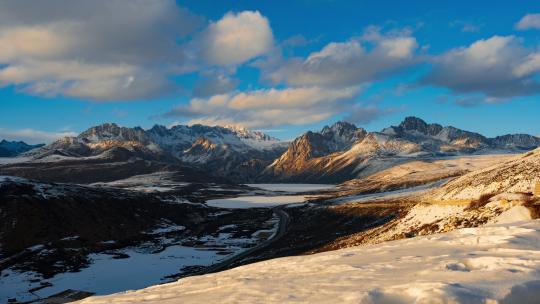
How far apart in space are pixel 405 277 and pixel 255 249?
78.4 metres

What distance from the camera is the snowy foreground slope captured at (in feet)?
41.8

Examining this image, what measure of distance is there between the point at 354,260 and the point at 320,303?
9.75 metres

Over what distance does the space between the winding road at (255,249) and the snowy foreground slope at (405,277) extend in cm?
5258

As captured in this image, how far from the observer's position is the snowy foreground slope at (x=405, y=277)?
41.8ft

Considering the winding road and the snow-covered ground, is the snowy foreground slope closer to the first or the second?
the winding road

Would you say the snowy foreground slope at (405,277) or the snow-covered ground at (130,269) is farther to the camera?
the snow-covered ground at (130,269)

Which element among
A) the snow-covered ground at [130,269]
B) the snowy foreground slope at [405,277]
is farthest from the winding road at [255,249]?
the snowy foreground slope at [405,277]

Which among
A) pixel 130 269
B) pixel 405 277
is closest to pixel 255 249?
pixel 130 269

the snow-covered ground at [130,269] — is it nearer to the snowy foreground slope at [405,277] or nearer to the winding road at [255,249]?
the winding road at [255,249]

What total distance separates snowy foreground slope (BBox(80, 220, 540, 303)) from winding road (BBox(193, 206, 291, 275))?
52.6m

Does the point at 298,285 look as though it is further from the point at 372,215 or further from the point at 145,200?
the point at 145,200

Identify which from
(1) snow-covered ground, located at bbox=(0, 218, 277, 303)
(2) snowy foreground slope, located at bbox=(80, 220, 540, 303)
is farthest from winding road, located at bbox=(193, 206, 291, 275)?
(2) snowy foreground slope, located at bbox=(80, 220, 540, 303)

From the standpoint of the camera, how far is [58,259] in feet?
305

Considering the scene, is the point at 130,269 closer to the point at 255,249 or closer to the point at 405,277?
the point at 255,249
